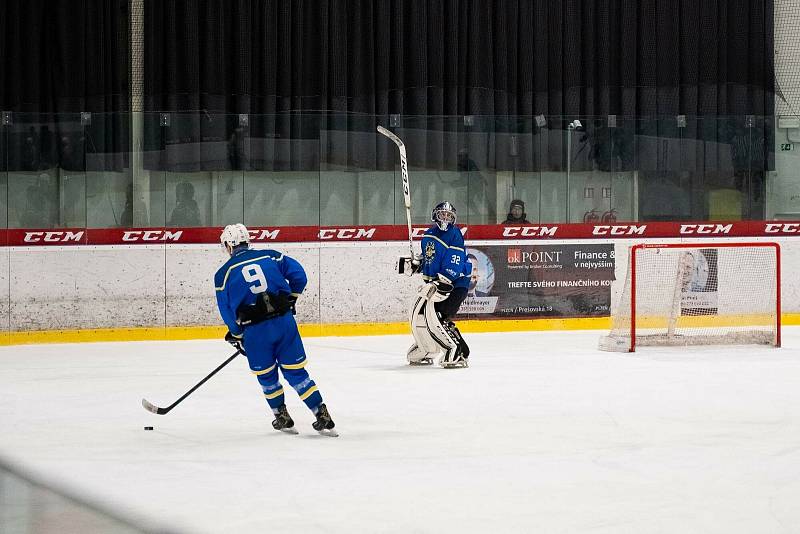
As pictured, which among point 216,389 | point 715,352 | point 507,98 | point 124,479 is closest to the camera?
point 124,479

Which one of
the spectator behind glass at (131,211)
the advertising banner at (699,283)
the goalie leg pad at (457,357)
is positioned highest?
the spectator behind glass at (131,211)

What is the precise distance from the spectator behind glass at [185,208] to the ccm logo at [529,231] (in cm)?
291

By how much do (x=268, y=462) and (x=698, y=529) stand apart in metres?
2.04

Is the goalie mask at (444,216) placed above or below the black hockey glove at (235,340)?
above

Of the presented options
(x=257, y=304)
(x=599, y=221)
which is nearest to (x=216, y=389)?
(x=257, y=304)

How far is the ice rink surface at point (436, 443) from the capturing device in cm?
437

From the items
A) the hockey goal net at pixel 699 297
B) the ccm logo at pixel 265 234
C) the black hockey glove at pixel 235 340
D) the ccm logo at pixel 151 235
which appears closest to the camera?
the black hockey glove at pixel 235 340

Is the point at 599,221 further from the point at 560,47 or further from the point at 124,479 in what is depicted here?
the point at 124,479

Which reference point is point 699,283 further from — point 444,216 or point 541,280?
point 444,216

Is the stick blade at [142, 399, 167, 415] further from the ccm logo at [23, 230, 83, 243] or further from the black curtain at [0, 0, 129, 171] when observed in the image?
the black curtain at [0, 0, 129, 171]

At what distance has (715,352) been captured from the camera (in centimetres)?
983

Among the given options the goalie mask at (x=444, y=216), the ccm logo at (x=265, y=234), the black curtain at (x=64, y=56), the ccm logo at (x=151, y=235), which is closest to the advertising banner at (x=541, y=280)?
the ccm logo at (x=265, y=234)

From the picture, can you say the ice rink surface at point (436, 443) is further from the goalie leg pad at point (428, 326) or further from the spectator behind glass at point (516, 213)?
the spectator behind glass at point (516, 213)

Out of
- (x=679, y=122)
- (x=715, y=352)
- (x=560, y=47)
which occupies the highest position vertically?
(x=560, y=47)
